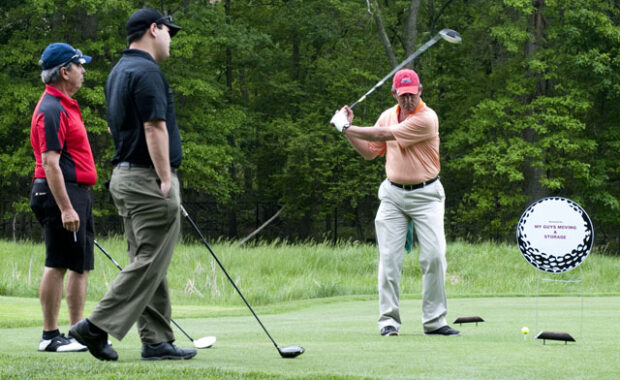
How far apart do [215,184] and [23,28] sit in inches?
325

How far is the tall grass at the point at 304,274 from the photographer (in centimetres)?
1333

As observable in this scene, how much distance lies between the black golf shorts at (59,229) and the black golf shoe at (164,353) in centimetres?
104

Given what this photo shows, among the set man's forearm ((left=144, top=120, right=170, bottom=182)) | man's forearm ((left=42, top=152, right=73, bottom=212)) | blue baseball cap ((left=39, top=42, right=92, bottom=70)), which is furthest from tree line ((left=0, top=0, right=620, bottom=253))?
man's forearm ((left=144, top=120, right=170, bottom=182))

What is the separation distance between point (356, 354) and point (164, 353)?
3.59 feet

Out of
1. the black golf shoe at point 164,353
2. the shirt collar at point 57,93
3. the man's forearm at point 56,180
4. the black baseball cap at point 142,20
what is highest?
the black baseball cap at point 142,20

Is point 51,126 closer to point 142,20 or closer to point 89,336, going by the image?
point 142,20

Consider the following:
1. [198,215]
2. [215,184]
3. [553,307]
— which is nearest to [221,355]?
[553,307]

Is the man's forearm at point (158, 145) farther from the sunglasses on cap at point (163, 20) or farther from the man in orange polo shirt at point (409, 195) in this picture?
the man in orange polo shirt at point (409, 195)

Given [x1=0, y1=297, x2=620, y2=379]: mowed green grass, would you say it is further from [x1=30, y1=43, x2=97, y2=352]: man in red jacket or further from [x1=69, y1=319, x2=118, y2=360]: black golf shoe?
[x1=30, y1=43, x2=97, y2=352]: man in red jacket

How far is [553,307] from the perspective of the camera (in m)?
10.0

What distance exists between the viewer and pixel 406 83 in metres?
6.77

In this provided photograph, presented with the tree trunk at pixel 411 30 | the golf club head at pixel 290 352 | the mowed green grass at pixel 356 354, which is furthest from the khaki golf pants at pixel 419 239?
the tree trunk at pixel 411 30

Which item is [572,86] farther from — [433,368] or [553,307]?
[433,368]

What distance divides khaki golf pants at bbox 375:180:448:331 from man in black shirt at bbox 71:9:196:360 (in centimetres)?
244
